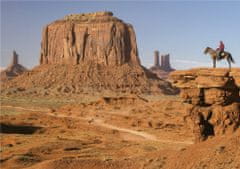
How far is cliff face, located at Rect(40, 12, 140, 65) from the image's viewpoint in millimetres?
108250

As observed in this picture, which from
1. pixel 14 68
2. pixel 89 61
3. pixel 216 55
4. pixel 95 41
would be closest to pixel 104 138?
pixel 216 55

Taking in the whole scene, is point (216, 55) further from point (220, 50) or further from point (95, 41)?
point (95, 41)

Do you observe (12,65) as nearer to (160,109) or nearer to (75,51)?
(75,51)

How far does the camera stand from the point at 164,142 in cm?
3014

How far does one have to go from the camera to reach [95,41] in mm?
111312

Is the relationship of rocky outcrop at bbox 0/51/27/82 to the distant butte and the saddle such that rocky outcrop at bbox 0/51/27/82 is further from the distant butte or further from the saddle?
the saddle

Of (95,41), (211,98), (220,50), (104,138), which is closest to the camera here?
(211,98)

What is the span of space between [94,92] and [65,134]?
185ft

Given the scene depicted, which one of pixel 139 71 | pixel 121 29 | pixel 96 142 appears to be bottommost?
pixel 96 142

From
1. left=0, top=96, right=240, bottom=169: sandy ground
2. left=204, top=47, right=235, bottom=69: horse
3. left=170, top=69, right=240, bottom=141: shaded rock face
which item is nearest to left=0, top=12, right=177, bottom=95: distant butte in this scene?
left=0, top=96, right=240, bottom=169: sandy ground

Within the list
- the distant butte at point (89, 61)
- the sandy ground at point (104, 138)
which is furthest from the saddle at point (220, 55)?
the distant butte at point (89, 61)

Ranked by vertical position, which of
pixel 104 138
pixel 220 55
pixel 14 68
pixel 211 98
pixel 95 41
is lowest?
pixel 104 138

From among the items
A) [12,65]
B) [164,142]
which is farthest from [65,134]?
[12,65]

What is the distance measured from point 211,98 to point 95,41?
307 feet
